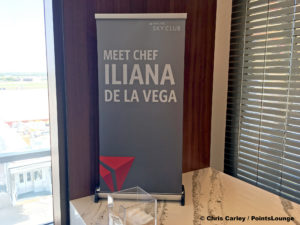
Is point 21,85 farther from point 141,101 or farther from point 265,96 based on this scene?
point 265,96

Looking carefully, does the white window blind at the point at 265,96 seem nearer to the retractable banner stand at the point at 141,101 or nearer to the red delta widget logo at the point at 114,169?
the retractable banner stand at the point at 141,101

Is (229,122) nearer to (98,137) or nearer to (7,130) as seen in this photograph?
(98,137)

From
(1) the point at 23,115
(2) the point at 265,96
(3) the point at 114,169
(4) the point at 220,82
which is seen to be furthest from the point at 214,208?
(1) the point at 23,115

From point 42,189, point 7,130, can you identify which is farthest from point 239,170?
point 7,130

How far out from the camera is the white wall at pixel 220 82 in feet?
7.77

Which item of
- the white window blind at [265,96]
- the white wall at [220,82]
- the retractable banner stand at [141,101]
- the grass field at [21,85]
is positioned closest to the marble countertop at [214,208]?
the retractable banner stand at [141,101]

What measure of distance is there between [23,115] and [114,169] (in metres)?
0.69

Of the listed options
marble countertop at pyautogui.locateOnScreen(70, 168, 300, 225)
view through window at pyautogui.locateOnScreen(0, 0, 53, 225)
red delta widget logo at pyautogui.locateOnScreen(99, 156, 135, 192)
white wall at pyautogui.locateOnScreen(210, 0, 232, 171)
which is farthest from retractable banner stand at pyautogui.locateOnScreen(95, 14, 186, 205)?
white wall at pyautogui.locateOnScreen(210, 0, 232, 171)

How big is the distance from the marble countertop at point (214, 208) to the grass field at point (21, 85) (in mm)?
812

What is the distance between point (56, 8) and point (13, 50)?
377mm

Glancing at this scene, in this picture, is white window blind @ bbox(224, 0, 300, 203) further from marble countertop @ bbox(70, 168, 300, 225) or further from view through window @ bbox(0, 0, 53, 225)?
view through window @ bbox(0, 0, 53, 225)

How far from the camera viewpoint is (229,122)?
252cm

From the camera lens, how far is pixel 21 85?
5.49 ft

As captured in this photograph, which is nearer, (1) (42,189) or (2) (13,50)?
(2) (13,50)
